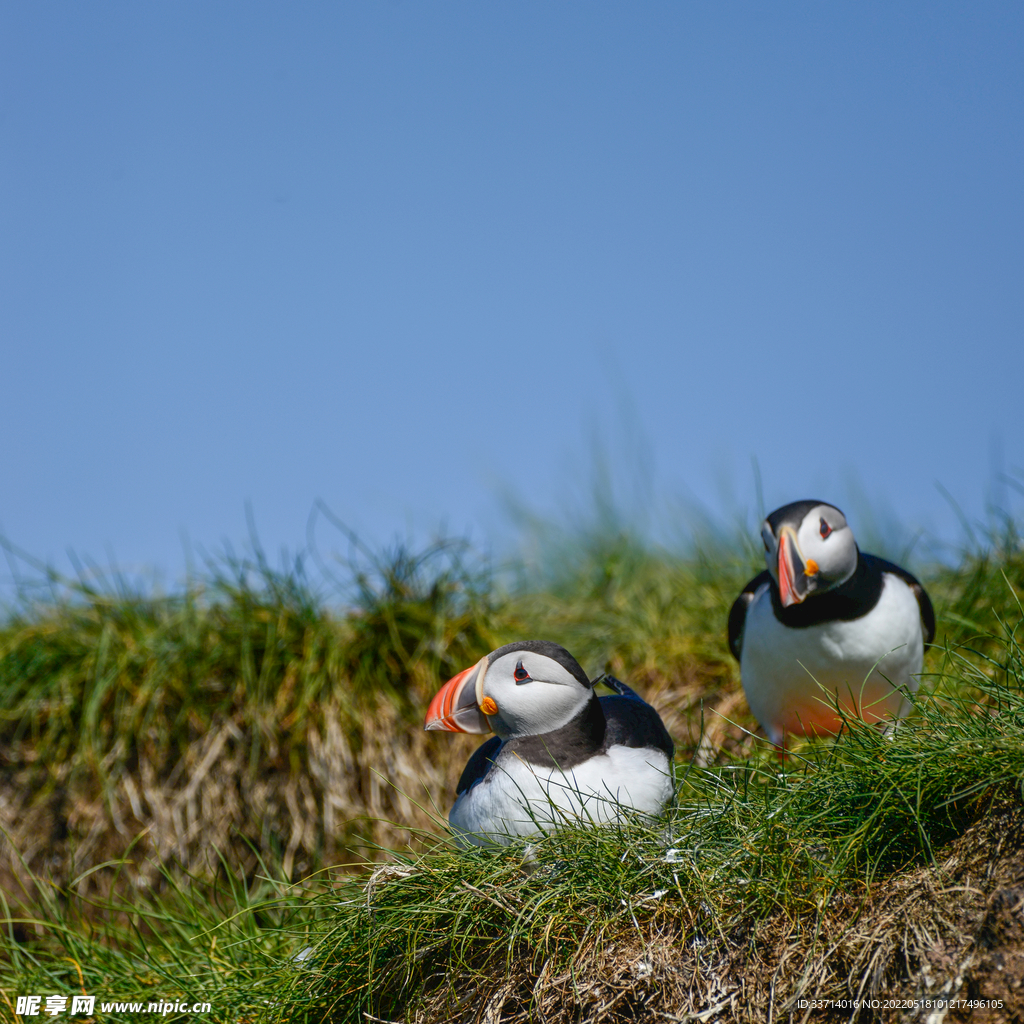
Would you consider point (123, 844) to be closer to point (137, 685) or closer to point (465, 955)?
point (137, 685)

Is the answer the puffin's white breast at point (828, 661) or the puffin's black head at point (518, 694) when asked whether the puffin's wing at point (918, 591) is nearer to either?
the puffin's white breast at point (828, 661)

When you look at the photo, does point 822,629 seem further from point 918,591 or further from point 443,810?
point 443,810

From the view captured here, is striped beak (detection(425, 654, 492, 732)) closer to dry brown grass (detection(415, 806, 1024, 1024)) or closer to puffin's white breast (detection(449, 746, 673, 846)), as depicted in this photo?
puffin's white breast (detection(449, 746, 673, 846))

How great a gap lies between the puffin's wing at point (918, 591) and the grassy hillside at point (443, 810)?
198 millimetres

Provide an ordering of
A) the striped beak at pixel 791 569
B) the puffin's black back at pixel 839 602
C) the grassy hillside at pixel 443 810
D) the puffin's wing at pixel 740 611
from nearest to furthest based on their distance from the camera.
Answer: the grassy hillside at pixel 443 810
the striped beak at pixel 791 569
the puffin's black back at pixel 839 602
the puffin's wing at pixel 740 611

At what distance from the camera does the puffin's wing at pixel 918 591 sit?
3.41 m

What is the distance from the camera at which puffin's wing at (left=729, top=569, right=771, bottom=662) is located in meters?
3.56

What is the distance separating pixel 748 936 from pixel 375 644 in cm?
315

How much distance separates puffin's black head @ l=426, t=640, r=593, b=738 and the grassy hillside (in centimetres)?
30

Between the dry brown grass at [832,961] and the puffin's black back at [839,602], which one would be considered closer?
the dry brown grass at [832,961]

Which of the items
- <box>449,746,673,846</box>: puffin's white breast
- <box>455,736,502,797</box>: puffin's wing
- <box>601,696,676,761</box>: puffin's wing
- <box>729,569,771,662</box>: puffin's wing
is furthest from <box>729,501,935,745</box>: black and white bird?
<box>455,736,502,797</box>: puffin's wing

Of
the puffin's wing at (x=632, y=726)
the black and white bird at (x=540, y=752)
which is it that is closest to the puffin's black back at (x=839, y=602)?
the puffin's wing at (x=632, y=726)

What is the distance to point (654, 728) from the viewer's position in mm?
2799

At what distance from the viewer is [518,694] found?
2.54 meters
